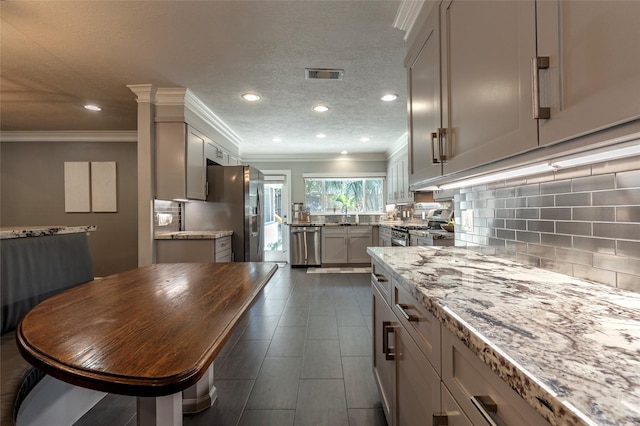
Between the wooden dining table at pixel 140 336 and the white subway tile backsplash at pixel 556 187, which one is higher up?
the white subway tile backsplash at pixel 556 187

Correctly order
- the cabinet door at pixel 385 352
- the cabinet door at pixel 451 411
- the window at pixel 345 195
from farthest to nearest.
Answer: the window at pixel 345 195, the cabinet door at pixel 385 352, the cabinet door at pixel 451 411

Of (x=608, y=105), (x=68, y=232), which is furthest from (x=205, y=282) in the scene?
(x=608, y=105)

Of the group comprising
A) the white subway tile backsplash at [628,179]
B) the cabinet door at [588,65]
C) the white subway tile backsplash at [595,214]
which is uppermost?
the cabinet door at [588,65]

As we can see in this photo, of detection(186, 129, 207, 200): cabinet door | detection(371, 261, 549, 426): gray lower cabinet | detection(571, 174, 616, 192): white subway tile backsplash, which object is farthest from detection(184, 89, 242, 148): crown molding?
detection(571, 174, 616, 192): white subway tile backsplash

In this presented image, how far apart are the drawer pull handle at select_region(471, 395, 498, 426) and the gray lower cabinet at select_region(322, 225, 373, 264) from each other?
207 inches

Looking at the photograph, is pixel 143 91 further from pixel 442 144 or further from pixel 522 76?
pixel 522 76

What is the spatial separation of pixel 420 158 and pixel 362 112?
2365 millimetres

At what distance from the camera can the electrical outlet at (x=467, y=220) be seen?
1700mm

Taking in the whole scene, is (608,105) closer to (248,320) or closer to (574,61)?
(574,61)

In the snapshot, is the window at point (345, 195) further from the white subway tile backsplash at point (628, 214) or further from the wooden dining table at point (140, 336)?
the white subway tile backsplash at point (628, 214)

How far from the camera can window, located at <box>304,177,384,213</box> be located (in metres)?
6.54

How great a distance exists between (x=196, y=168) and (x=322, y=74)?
187cm

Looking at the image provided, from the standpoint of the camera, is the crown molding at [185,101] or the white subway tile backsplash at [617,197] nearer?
the white subway tile backsplash at [617,197]

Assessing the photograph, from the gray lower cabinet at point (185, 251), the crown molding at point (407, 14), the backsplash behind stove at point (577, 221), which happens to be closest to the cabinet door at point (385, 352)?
the backsplash behind stove at point (577, 221)
